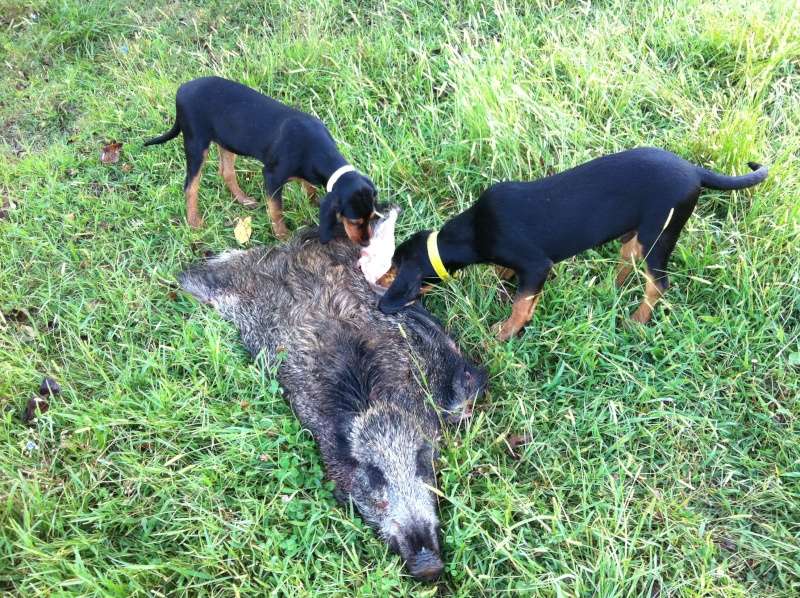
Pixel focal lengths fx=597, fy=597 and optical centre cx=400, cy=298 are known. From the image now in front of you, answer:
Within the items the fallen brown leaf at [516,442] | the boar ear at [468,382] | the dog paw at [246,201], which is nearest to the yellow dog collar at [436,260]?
the boar ear at [468,382]

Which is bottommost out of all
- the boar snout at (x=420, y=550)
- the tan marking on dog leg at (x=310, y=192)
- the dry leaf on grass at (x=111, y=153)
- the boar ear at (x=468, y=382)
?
the boar snout at (x=420, y=550)

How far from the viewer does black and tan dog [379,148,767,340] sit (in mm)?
3117

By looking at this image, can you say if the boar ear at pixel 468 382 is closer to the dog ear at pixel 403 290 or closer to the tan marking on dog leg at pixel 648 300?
the dog ear at pixel 403 290

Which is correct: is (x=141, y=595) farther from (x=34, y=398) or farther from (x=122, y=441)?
(x=34, y=398)

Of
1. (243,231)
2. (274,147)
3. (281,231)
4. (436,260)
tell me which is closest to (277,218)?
(281,231)

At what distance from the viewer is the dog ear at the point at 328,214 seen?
3.52m

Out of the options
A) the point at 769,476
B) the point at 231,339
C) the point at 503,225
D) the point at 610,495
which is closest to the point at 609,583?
the point at 610,495

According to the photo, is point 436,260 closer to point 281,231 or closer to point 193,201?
point 281,231

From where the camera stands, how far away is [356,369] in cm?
336

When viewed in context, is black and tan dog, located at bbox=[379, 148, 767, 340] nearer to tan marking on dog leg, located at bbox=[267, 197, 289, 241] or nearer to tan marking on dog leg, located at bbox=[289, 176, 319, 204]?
tan marking on dog leg, located at bbox=[267, 197, 289, 241]

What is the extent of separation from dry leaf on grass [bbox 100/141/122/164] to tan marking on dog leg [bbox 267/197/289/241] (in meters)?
1.70

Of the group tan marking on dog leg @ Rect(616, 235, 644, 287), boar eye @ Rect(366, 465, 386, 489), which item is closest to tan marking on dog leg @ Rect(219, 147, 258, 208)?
boar eye @ Rect(366, 465, 386, 489)

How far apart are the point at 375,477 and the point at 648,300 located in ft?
5.82

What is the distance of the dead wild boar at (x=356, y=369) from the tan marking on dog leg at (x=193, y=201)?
40 cm
